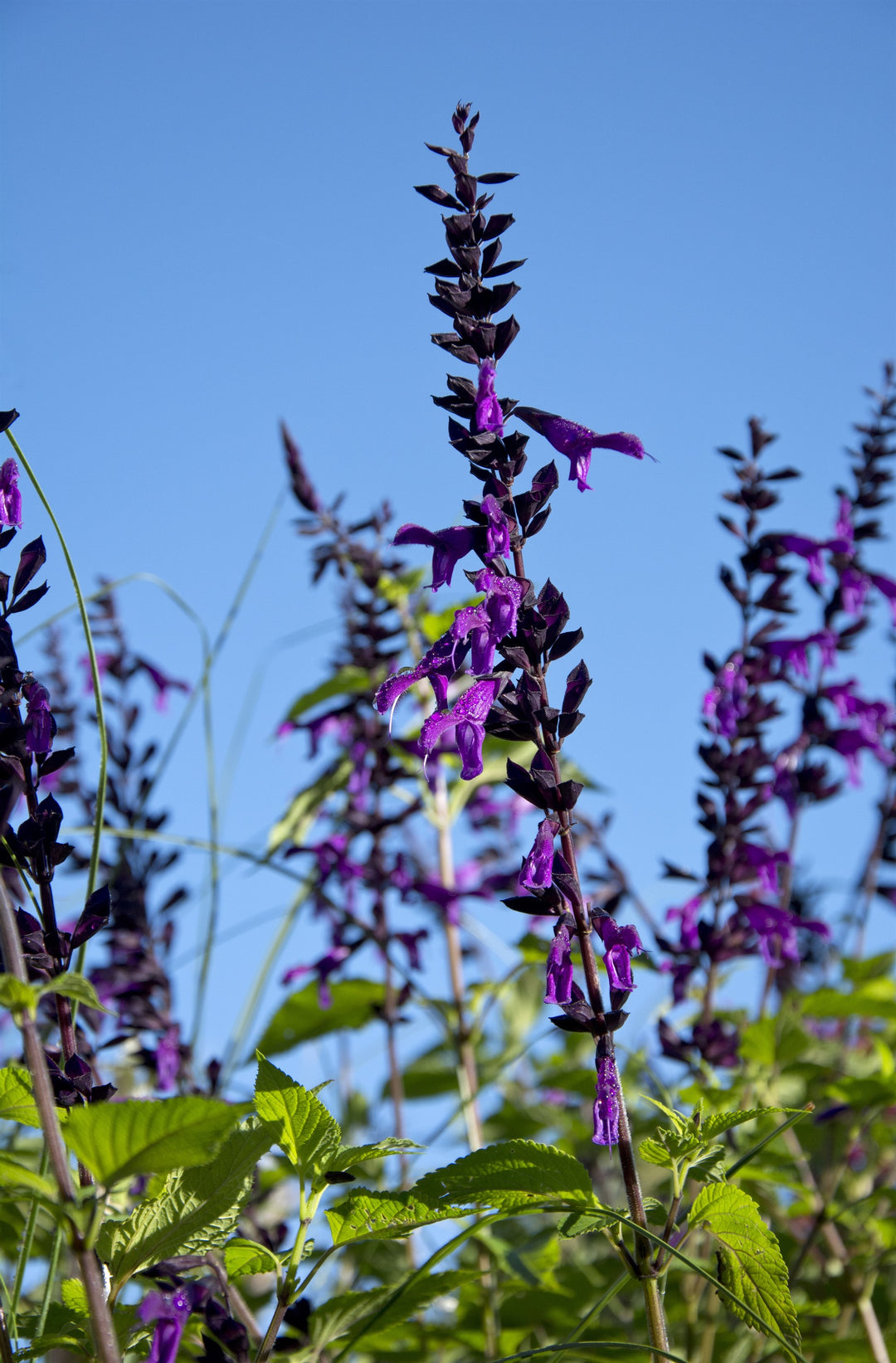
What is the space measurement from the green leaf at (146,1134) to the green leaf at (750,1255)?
58cm

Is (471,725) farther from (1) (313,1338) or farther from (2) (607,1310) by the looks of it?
(2) (607,1310)

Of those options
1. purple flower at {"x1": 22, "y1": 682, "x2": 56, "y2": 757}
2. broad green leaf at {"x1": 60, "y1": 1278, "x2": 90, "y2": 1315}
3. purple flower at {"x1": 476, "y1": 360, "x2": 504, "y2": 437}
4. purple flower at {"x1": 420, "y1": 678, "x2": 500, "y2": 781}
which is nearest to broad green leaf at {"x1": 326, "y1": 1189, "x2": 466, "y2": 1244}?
broad green leaf at {"x1": 60, "y1": 1278, "x2": 90, "y2": 1315}

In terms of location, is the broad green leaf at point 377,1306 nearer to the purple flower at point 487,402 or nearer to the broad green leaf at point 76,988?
the broad green leaf at point 76,988

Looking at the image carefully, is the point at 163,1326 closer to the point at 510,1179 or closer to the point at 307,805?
the point at 510,1179

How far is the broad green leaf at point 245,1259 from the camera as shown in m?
1.27

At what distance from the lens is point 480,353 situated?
1.49 m

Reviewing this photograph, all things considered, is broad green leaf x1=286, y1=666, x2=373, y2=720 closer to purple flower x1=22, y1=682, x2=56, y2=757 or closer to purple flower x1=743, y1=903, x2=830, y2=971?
purple flower x1=743, y1=903, x2=830, y2=971

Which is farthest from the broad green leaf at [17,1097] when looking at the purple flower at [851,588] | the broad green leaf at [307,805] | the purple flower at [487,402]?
the purple flower at [851,588]

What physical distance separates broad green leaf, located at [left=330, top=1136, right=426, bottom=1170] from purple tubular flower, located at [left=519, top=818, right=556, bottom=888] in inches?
9.3

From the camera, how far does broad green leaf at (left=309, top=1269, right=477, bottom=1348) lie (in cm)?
135

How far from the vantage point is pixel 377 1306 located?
144 cm

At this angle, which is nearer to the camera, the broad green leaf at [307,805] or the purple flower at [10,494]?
the purple flower at [10,494]

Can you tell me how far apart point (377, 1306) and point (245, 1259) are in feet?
0.81

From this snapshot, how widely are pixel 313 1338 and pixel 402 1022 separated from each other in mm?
1570
